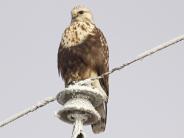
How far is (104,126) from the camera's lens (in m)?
6.89

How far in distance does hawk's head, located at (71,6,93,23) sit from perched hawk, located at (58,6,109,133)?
0.49 ft

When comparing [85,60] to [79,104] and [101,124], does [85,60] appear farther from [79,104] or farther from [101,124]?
[79,104]

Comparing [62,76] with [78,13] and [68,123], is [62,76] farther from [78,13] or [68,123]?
[68,123]

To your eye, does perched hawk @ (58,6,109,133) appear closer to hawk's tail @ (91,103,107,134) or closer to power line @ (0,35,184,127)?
hawk's tail @ (91,103,107,134)

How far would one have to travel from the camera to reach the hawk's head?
23.9ft

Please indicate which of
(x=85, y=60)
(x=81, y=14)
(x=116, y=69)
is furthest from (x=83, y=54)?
(x=116, y=69)

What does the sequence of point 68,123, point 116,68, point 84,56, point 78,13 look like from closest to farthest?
1. point 68,123
2. point 116,68
3. point 84,56
4. point 78,13

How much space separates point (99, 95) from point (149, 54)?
0.37m

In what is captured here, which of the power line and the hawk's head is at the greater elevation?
the hawk's head

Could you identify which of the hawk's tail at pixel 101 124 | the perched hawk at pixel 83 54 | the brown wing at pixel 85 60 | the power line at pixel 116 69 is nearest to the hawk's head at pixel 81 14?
the perched hawk at pixel 83 54

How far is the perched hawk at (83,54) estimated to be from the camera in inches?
265

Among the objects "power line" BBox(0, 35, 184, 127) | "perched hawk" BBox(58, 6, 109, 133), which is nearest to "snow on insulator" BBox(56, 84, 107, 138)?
"power line" BBox(0, 35, 184, 127)

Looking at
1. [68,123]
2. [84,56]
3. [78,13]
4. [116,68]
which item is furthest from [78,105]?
[78,13]

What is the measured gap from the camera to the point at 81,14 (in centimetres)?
737
